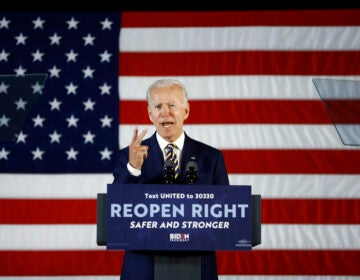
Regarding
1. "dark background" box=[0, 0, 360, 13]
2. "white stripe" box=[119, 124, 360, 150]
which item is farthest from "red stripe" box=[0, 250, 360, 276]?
"dark background" box=[0, 0, 360, 13]

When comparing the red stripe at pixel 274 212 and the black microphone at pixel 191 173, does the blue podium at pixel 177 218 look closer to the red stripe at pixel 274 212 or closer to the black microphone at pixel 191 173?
the black microphone at pixel 191 173

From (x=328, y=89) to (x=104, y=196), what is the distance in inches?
108

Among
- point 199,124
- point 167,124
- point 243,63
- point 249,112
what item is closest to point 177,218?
point 167,124

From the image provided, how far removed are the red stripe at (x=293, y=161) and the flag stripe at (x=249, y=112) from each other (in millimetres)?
235

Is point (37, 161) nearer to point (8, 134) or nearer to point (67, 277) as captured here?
point (8, 134)

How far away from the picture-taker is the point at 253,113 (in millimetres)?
4477

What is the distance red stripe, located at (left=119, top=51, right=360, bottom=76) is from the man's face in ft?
6.61

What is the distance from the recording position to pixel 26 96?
448cm

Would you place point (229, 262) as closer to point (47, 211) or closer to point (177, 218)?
point (47, 211)

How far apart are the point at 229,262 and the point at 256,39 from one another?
1.71 m

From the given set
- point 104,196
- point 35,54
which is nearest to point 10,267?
point 35,54

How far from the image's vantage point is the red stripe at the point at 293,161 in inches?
173

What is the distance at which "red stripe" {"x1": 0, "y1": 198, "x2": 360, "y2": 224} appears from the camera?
4367mm

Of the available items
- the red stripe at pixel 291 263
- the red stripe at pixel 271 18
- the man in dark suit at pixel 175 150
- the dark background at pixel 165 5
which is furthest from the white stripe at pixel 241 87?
the man in dark suit at pixel 175 150
